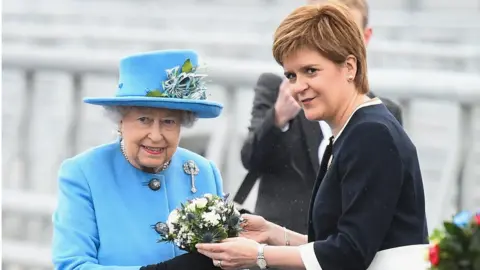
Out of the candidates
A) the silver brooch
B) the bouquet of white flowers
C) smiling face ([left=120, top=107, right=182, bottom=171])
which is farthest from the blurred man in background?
the bouquet of white flowers

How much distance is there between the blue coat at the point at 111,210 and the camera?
397 centimetres

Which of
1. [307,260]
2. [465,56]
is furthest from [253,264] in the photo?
[465,56]

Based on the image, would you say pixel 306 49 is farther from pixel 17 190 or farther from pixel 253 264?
pixel 17 190

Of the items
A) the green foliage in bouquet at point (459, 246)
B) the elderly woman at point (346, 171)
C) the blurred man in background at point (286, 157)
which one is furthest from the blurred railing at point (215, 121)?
the green foliage in bouquet at point (459, 246)

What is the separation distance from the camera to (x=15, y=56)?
7535mm

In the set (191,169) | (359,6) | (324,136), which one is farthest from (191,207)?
(359,6)

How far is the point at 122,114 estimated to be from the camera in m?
4.16

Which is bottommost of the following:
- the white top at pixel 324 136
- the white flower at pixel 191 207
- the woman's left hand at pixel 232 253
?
the woman's left hand at pixel 232 253

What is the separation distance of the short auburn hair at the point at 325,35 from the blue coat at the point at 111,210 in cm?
77

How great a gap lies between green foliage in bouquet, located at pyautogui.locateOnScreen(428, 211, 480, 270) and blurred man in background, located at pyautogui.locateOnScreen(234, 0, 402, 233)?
6.99 ft

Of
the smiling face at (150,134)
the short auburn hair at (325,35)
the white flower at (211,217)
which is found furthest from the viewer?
the smiling face at (150,134)

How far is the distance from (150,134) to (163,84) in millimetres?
177

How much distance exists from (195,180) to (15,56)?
11.6ft

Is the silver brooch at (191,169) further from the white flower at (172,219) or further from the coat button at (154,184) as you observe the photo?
the white flower at (172,219)
